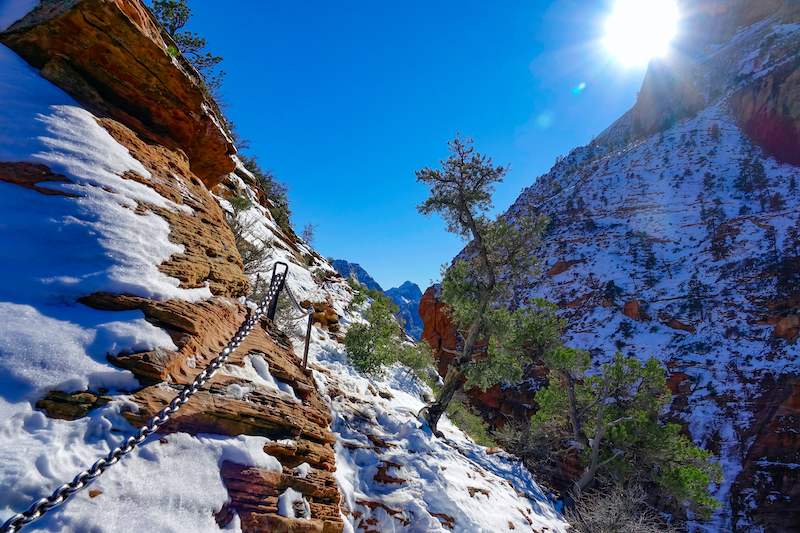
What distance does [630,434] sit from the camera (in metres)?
12.6

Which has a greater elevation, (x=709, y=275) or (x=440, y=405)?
(x=709, y=275)

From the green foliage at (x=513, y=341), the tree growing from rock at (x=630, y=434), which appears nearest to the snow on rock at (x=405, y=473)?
the green foliage at (x=513, y=341)

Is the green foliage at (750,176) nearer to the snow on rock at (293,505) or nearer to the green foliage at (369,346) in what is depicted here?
the green foliage at (369,346)

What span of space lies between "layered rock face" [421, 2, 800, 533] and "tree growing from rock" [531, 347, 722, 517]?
774 cm

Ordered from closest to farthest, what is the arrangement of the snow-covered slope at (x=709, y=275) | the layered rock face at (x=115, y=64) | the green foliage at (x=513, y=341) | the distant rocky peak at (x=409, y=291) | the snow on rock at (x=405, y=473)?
1. the layered rock face at (x=115, y=64)
2. the snow on rock at (x=405, y=473)
3. the green foliage at (x=513, y=341)
4. the snow-covered slope at (x=709, y=275)
5. the distant rocky peak at (x=409, y=291)

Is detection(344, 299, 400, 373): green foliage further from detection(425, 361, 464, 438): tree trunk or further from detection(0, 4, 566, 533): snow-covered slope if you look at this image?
detection(0, 4, 566, 533): snow-covered slope

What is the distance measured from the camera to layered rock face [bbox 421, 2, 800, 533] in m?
18.6

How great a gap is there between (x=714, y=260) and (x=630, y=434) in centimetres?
2469

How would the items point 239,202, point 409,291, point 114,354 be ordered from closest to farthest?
point 114,354 → point 239,202 → point 409,291

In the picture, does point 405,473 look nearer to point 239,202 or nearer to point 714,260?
point 239,202

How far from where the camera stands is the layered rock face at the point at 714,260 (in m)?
18.6

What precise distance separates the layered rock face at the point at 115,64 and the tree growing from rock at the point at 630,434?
43.9 ft

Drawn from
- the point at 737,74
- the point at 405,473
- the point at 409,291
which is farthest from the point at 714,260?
the point at 409,291

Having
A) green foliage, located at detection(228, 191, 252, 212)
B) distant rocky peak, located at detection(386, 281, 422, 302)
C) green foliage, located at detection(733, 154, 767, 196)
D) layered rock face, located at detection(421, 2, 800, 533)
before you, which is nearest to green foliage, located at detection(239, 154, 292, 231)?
green foliage, located at detection(228, 191, 252, 212)
